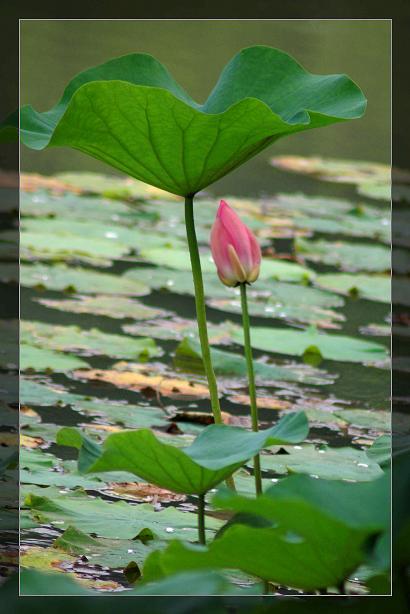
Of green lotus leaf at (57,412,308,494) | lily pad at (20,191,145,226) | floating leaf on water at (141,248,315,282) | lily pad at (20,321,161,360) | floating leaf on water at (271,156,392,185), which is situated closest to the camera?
green lotus leaf at (57,412,308,494)

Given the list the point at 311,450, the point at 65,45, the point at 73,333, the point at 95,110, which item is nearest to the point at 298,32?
the point at 73,333

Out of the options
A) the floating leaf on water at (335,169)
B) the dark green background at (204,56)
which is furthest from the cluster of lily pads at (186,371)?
the floating leaf on water at (335,169)

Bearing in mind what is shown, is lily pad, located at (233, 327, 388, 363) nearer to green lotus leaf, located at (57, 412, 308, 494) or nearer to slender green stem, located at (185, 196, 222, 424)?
slender green stem, located at (185, 196, 222, 424)

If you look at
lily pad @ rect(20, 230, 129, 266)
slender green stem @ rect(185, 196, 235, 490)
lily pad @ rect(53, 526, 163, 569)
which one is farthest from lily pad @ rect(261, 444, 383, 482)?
lily pad @ rect(20, 230, 129, 266)

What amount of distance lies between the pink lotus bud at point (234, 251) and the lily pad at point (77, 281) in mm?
1339

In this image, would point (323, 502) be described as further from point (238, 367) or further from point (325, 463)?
point (238, 367)

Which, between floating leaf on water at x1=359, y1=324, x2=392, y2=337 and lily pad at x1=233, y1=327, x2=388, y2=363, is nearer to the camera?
lily pad at x1=233, y1=327, x2=388, y2=363

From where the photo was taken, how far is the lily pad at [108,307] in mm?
2242

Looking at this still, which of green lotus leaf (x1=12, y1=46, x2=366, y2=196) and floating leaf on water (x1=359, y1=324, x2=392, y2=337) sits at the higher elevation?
green lotus leaf (x1=12, y1=46, x2=366, y2=196)

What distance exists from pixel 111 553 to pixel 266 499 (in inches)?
25.6

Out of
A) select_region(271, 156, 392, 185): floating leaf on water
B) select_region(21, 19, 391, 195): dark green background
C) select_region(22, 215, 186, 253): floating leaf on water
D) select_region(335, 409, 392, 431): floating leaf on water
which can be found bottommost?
select_region(335, 409, 392, 431): floating leaf on water

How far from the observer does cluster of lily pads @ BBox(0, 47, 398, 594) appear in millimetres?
601

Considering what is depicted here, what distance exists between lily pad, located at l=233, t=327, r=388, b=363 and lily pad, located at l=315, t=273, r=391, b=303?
15.3 inches

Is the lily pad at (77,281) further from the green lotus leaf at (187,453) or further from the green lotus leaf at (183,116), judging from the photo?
the green lotus leaf at (187,453)
